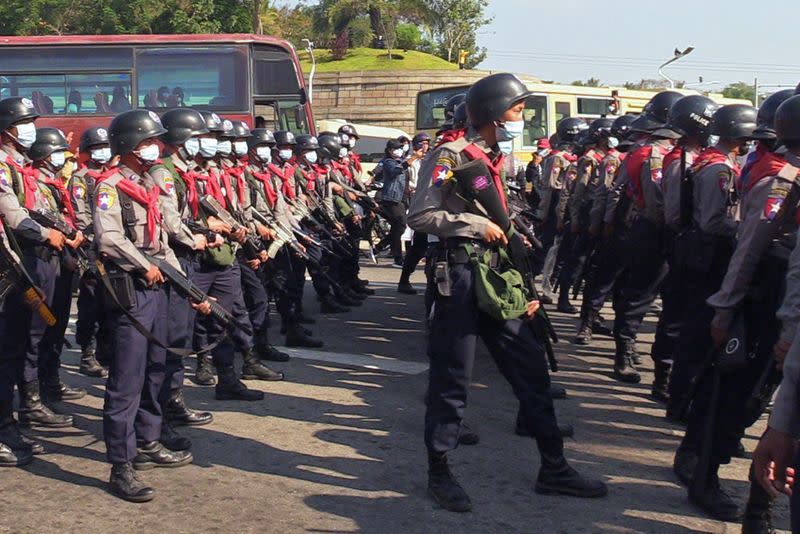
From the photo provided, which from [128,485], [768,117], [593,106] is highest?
[593,106]

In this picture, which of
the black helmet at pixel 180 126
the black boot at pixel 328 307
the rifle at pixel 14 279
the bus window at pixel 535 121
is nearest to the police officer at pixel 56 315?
the rifle at pixel 14 279

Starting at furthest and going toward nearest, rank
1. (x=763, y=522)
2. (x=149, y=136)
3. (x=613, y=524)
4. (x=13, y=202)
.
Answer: (x=13, y=202) → (x=149, y=136) → (x=613, y=524) → (x=763, y=522)

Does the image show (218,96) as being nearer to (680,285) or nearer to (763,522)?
(680,285)

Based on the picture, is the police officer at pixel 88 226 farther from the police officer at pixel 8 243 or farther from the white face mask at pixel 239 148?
the police officer at pixel 8 243

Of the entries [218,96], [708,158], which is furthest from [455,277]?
[218,96]

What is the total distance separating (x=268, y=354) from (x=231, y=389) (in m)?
1.26

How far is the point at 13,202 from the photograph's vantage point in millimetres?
5473

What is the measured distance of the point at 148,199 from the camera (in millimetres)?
4879

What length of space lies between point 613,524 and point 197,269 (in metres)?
3.09

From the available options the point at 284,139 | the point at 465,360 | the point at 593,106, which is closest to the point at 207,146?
the point at 465,360

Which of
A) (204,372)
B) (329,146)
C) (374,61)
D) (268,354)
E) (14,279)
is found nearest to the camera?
(14,279)

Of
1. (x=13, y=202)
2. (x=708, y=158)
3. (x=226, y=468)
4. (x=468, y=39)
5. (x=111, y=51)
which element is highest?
(x=468, y=39)

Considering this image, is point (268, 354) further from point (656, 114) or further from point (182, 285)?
point (656, 114)

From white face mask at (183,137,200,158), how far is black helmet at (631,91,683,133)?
10.9ft
